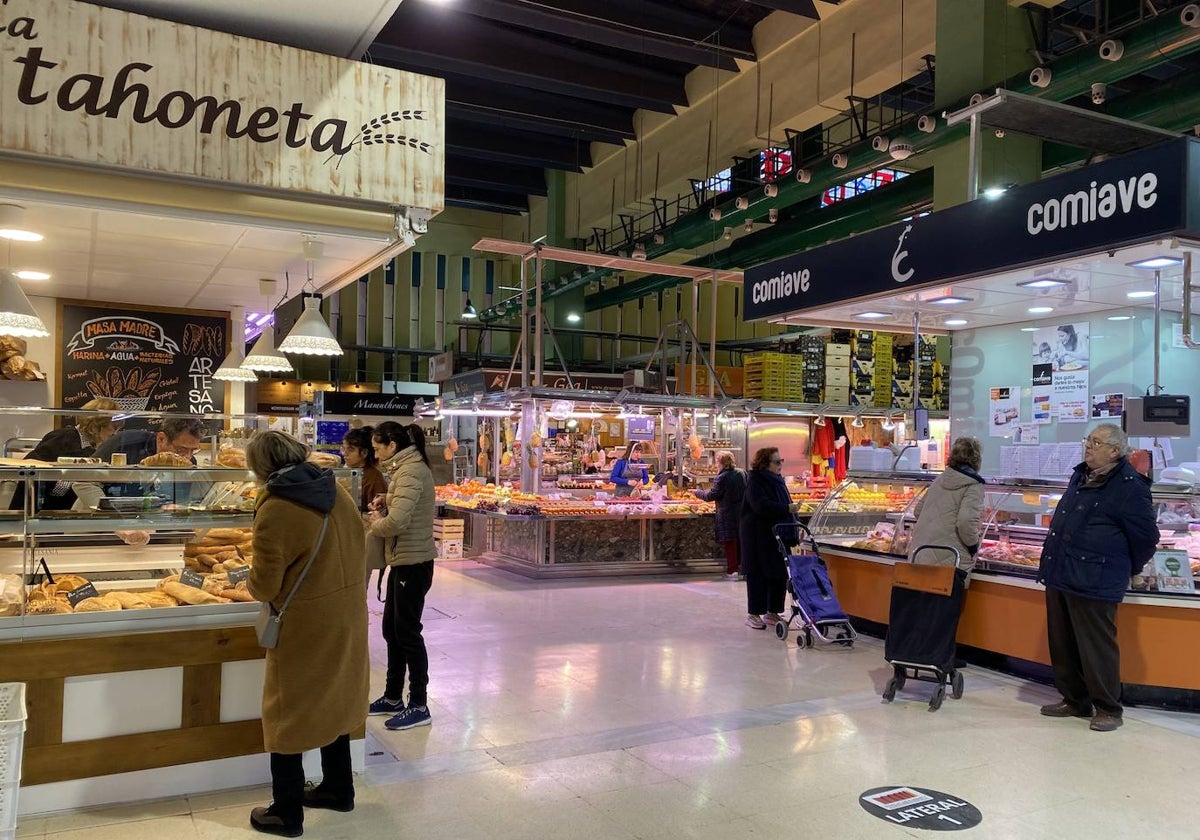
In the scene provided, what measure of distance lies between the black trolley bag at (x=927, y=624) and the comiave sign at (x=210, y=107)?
12.2ft

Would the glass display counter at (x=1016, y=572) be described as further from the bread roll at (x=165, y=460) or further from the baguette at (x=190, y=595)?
the bread roll at (x=165, y=460)

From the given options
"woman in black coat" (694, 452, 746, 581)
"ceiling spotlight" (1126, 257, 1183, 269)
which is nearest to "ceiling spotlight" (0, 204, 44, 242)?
"ceiling spotlight" (1126, 257, 1183, 269)

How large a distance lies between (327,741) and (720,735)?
2220 millimetres

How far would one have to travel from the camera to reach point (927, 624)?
5.57 m

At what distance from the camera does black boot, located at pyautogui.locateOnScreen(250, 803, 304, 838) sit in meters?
3.51

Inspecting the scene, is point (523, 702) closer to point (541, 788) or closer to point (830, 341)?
point (541, 788)

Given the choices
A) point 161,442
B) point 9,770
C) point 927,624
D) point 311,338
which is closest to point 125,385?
point 161,442

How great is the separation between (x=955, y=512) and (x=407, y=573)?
3.56 m

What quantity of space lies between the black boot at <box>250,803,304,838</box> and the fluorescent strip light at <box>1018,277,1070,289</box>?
18.2 ft

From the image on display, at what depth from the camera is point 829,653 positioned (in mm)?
6910

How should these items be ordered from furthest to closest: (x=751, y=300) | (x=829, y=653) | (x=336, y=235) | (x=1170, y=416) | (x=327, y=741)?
(x=751, y=300) → (x=829, y=653) → (x=1170, y=416) → (x=336, y=235) → (x=327, y=741)

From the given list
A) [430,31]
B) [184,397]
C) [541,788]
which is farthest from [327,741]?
[430,31]

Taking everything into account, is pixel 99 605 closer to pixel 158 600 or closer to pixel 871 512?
pixel 158 600

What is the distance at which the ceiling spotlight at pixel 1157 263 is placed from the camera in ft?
18.0
